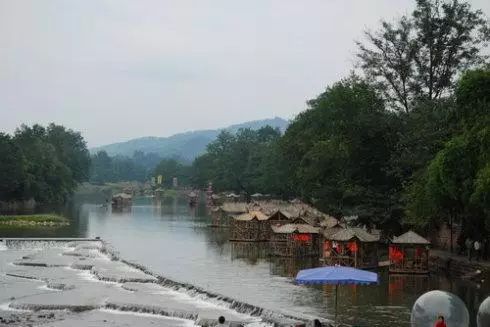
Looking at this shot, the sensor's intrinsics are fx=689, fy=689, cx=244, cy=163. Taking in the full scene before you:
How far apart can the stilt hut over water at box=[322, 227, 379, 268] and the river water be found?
5.61 ft

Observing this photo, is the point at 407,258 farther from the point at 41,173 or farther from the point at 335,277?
the point at 41,173

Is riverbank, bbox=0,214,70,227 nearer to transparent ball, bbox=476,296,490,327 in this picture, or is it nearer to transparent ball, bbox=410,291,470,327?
transparent ball, bbox=410,291,470,327

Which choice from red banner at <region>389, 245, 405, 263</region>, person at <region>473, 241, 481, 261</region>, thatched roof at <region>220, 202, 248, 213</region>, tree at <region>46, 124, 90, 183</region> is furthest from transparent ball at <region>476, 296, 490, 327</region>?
tree at <region>46, 124, 90, 183</region>

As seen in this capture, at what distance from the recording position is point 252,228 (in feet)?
178

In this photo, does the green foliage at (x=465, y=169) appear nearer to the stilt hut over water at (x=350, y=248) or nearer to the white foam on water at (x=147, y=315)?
the stilt hut over water at (x=350, y=248)

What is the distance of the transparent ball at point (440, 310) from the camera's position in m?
14.3

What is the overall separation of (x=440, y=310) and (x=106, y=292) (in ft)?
63.1

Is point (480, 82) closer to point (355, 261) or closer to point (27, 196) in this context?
point (355, 261)

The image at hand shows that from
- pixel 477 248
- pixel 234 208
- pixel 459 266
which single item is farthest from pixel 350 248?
pixel 234 208

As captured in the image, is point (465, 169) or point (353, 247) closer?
point (465, 169)

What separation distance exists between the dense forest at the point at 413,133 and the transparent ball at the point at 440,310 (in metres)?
14.6

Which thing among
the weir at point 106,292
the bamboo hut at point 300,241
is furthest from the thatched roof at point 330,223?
the weir at point 106,292

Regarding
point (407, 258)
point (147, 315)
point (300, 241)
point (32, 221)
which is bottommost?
point (147, 315)

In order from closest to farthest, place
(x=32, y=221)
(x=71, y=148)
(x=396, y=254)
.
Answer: (x=396, y=254) < (x=32, y=221) < (x=71, y=148)
